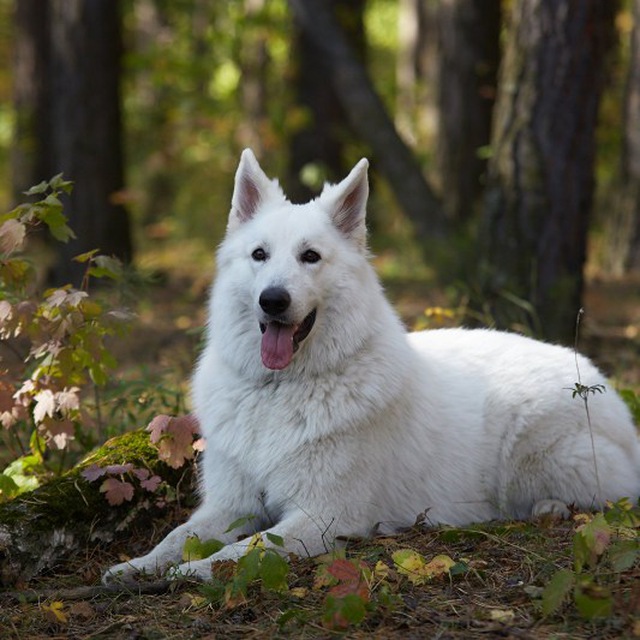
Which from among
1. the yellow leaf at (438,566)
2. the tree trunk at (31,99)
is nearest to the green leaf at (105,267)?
the yellow leaf at (438,566)

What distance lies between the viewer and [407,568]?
12.9ft

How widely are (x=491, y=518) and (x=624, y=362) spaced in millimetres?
3203

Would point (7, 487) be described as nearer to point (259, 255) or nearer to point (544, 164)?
point (259, 255)

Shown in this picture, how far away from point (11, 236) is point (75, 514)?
1433 mm

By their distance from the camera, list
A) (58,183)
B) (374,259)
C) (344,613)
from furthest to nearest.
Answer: (374,259) < (58,183) < (344,613)

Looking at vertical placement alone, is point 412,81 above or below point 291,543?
above

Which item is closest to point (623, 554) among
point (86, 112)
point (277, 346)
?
point (277, 346)

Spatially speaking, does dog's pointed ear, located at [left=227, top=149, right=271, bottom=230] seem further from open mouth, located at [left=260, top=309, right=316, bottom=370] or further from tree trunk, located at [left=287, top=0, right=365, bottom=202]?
tree trunk, located at [left=287, top=0, right=365, bottom=202]

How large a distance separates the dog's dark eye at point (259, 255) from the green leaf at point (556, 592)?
2082 millimetres

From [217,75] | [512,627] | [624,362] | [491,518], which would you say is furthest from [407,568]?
[217,75]

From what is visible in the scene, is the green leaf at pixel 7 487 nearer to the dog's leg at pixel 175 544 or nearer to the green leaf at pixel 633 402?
the dog's leg at pixel 175 544

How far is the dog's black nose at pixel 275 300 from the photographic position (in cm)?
428

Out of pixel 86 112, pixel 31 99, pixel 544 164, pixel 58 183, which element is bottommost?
pixel 58 183

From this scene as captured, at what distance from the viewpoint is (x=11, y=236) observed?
4.67 m
